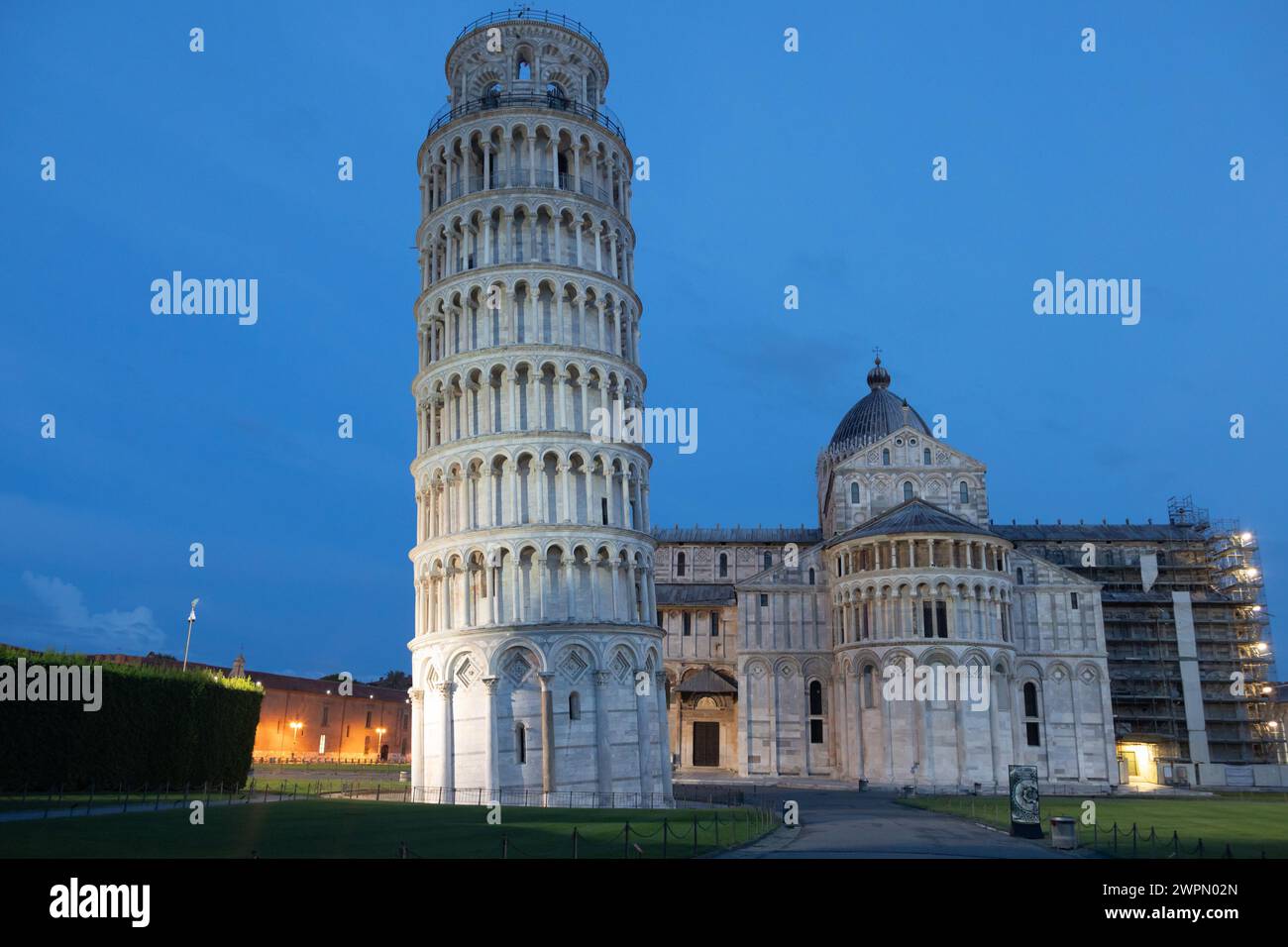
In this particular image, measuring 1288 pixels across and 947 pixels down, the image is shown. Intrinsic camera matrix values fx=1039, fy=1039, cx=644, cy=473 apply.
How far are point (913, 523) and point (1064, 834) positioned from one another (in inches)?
1663

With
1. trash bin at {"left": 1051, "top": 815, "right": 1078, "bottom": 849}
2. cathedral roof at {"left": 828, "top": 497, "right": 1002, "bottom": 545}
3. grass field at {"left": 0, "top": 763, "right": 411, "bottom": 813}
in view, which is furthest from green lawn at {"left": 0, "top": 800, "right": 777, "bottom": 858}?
cathedral roof at {"left": 828, "top": 497, "right": 1002, "bottom": 545}

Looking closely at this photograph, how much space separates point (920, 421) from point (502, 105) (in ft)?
171

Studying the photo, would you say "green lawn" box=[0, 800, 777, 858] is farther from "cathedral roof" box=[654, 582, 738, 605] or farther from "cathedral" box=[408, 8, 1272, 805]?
"cathedral roof" box=[654, 582, 738, 605]

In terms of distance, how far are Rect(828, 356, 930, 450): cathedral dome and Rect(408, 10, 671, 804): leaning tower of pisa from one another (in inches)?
1701

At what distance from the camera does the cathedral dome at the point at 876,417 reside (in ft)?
304

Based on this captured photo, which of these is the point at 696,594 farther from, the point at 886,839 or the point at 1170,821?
the point at 886,839

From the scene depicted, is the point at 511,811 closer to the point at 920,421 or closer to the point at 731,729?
the point at 731,729

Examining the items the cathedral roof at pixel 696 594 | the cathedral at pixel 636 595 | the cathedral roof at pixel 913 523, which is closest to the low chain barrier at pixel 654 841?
the cathedral at pixel 636 595

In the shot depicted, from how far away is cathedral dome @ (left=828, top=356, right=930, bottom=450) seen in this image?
92688 millimetres

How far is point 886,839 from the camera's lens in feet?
102

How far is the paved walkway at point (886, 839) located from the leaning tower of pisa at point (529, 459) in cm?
1044

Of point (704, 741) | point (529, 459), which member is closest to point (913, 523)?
point (704, 741)

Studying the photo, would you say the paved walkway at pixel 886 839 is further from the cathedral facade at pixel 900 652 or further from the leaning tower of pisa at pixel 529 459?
the cathedral facade at pixel 900 652
